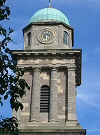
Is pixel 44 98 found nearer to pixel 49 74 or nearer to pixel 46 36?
pixel 49 74

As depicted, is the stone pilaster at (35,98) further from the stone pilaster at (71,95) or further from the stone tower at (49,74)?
the stone pilaster at (71,95)

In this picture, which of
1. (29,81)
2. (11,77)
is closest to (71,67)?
(29,81)

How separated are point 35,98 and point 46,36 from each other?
687 cm

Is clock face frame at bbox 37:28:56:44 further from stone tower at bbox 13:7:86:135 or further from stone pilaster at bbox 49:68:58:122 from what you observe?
Answer: stone pilaster at bbox 49:68:58:122

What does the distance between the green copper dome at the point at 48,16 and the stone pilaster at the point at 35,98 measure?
6255 millimetres

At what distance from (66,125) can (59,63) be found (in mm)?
6037

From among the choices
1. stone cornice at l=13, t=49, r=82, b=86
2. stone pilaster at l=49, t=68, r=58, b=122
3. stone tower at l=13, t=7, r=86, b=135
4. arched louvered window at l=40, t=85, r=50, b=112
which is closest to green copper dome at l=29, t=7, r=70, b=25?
stone tower at l=13, t=7, r=86, b=135

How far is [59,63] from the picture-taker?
104 feet

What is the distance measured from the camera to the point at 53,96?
1196 inches

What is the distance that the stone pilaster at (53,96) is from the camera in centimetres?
2932

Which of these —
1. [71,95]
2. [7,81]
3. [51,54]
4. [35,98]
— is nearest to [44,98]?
[35,98]

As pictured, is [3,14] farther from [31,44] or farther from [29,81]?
[31,44]

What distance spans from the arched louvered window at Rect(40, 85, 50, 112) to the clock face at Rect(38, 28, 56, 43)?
4.92 meters

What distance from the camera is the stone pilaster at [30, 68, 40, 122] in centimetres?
2941
